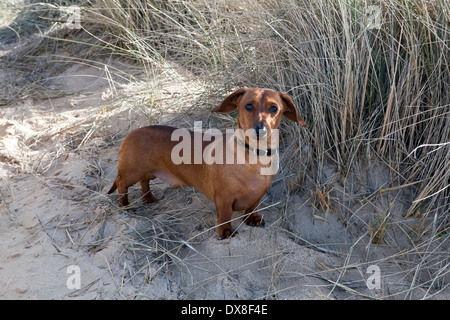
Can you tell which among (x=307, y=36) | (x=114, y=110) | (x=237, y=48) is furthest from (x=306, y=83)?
(x=114, y=110)

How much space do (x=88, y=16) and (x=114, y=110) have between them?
152cm

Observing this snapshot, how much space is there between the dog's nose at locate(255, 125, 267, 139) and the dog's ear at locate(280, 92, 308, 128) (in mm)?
307

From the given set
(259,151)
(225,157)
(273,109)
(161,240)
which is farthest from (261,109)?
(161,240)

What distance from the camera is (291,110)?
Result: 2.60m

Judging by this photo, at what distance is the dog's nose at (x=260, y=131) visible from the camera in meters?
2.31

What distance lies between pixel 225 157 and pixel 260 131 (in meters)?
0.42

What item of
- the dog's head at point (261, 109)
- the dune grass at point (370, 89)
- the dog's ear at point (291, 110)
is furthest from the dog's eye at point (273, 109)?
the dune grass at point (370, 89)

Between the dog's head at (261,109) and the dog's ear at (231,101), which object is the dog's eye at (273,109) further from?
the dog's ear at (231,101)

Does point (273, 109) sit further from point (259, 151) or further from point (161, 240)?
point (161, 240)

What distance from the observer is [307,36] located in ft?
10.3

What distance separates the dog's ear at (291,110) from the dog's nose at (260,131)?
1.01ft

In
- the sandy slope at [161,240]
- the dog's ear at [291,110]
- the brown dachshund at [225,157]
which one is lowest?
the sandy slope at [161,240]

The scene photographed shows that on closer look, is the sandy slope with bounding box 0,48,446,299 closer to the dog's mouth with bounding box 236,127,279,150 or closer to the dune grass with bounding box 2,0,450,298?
the dune grass with bounding box 2,0,450,298

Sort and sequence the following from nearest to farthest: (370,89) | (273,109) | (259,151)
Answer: (273,109) < (259,151) < (370,89)
